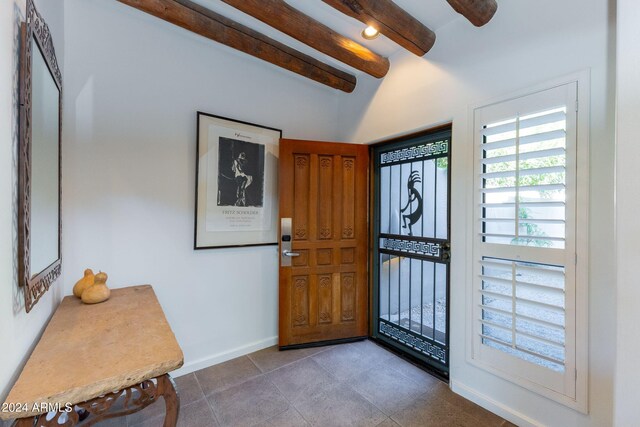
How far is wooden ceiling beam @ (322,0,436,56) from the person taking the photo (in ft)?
5.95

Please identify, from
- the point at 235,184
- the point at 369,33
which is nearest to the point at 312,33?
the point at 369,33

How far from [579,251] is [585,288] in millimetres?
202

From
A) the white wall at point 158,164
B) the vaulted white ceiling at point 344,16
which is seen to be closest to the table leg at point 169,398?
the white wall at point 158,164

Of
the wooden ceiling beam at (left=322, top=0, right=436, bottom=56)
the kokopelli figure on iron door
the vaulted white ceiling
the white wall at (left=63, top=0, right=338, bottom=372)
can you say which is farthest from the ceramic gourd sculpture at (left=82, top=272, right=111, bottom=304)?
the kokopelli figure on iron door

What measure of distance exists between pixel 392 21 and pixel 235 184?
1.81 m

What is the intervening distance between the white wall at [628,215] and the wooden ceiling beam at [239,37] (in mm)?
2133

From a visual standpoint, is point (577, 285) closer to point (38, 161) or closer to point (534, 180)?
point (534, 180)

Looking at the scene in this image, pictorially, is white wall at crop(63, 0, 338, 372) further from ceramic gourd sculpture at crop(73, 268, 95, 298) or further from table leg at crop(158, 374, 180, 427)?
table leg at crop(158, 374, 180, 427)

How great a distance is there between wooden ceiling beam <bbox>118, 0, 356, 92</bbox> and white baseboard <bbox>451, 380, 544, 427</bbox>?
9.73 ft

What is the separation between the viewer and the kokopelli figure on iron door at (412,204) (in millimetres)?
2562

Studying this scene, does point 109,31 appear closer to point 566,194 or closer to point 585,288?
point 566,194

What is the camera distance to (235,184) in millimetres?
2584

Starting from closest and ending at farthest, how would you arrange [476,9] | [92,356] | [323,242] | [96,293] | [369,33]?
[92,356]
[96,293]
[476,9]
[369,33]
[323,242]

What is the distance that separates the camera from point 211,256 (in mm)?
2484
